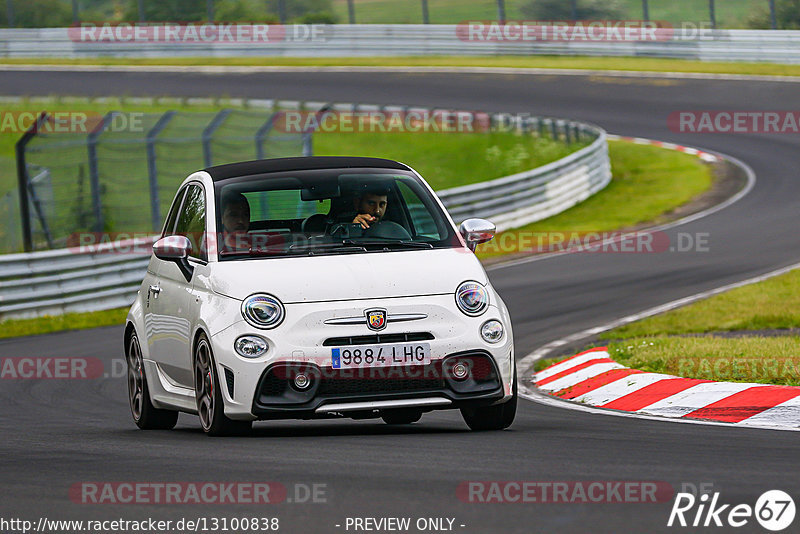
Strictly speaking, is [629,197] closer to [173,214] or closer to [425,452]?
[173,214]

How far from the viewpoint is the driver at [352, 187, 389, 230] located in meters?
8.56

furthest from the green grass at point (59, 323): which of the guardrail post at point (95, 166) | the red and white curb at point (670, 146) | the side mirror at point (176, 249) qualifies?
the red and white curb at point (670, 146)

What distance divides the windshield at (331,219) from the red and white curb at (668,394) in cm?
181

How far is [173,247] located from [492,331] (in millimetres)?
2015

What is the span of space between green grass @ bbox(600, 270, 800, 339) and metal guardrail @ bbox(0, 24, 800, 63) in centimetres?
2676

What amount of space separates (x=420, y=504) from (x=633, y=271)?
13355 millimetres

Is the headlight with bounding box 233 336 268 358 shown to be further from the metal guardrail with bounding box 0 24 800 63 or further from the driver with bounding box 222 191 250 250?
the metal guardrail with bounding box 0 24 800 63

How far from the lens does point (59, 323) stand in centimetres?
1777

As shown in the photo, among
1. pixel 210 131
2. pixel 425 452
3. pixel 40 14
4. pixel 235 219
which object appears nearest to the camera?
pixel 425 452

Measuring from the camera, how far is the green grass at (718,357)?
950 cm

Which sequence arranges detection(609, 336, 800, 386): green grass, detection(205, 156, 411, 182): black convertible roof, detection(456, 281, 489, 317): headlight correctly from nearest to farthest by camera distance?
detection(456, 281, 489, 317): headlight
detection(205, 156, 411, 182): black convertible roof
detection(609, 336, 800, 386): green grass

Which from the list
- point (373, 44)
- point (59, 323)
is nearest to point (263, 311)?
point (59, 323)

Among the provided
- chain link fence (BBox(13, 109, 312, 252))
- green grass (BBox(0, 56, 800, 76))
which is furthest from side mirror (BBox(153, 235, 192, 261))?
green grass (BBox(0, 56, 800, 76))

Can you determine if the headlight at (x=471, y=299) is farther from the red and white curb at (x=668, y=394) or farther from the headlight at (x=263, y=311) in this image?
the red and white curb at (x=668, y=394)
